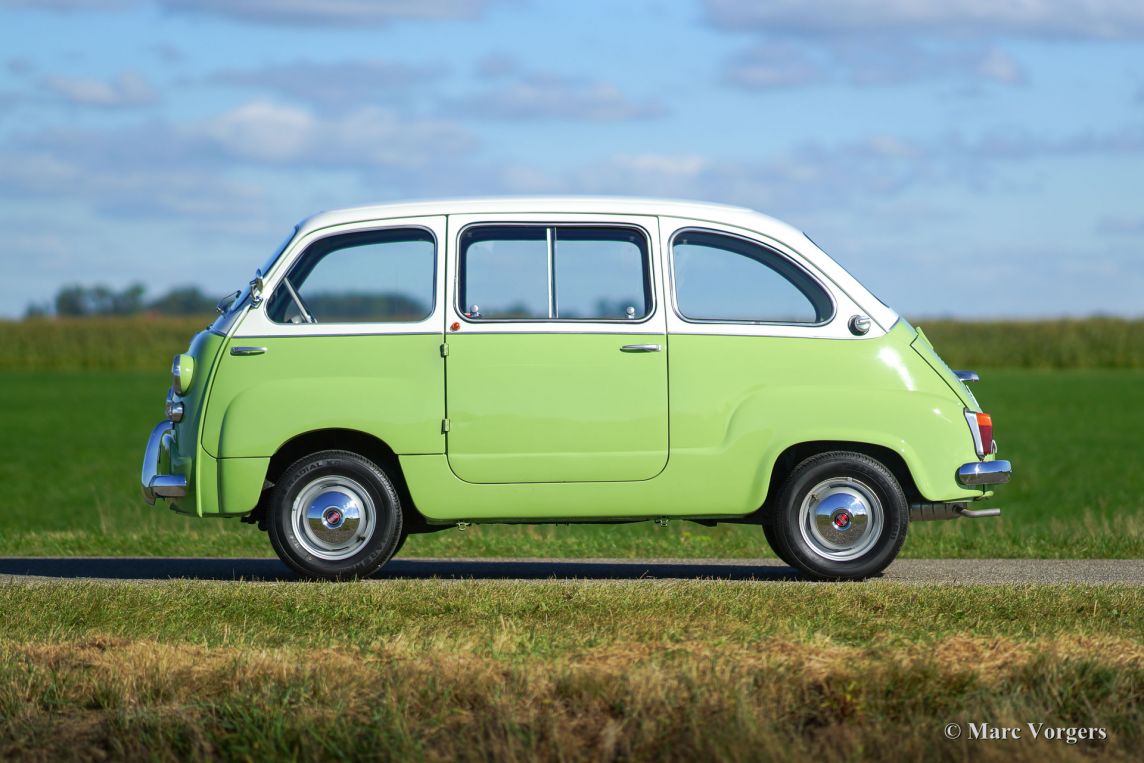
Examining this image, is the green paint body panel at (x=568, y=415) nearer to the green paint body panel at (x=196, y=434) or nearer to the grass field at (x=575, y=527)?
the green paint body panel at (x=196, y=434)

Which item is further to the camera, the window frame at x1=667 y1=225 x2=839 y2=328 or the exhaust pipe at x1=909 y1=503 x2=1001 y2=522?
the exhaust pipe at x1=909 y1=503 x2=1001 y2=522

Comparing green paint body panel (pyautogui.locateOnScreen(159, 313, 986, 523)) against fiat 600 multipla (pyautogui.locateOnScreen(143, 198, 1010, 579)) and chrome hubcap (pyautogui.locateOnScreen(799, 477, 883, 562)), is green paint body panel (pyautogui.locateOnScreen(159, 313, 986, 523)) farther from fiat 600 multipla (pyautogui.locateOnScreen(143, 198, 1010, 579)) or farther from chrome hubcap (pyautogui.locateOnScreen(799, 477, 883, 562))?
chrome hubcap (pyautogui.locateOnScreen(799, 477, 883, 562))

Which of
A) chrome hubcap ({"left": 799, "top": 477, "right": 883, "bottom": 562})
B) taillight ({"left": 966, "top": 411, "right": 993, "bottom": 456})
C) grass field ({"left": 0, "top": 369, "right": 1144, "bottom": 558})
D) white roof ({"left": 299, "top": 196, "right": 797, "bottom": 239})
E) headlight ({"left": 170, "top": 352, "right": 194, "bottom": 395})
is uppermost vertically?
white roof ({"left": 299, "top": 196, "right": 797, "bottom": 239})

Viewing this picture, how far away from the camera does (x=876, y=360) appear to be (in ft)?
29.7

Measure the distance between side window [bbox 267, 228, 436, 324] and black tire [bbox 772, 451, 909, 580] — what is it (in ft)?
7.92

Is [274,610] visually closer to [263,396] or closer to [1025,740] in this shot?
[263,396]

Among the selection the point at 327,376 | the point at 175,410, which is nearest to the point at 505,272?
the point at 327,376

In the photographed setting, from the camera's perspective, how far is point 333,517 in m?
9.05

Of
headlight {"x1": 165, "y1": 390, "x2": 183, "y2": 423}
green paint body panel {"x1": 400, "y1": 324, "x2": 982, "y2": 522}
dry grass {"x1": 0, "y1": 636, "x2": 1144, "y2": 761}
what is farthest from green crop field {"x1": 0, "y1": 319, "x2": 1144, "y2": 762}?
headlight {"x1": 165, "y1": 390, "x2": 183, "y2": 423}

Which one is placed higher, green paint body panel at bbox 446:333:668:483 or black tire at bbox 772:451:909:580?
green paint body panel at bbox 446:333:668:483

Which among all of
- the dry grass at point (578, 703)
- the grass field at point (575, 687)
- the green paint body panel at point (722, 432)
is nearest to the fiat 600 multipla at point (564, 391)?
the green paint body panel at point (722, 432)

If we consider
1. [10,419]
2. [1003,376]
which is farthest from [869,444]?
[1003,376]

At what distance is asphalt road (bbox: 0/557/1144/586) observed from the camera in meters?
9.51

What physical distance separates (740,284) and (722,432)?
2.81ft
